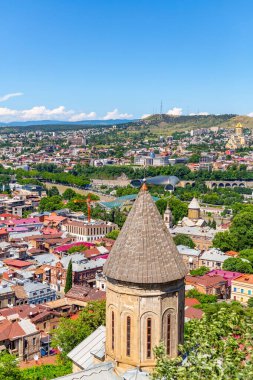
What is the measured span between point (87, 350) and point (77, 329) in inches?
321

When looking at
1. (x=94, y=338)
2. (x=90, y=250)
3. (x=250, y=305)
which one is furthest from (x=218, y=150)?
(x=94, y=338)

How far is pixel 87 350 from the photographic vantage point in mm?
16266

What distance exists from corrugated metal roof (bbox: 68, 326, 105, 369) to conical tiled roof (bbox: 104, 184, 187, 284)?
12.3 ft

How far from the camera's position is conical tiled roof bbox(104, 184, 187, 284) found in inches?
519

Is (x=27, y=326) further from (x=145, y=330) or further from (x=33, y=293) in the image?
(x=145, y=330)

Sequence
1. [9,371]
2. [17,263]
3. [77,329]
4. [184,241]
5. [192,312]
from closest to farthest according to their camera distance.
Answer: [9,371] < [77,329] < [192,312] < [17,263] < [184,241]

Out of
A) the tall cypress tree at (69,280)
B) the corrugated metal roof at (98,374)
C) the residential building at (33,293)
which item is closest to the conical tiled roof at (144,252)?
the corrugated metal roof at (98,374)

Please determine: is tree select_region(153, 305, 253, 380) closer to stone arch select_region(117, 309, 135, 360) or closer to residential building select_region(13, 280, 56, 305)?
stone arch select_region(117, 309, 135, 360)

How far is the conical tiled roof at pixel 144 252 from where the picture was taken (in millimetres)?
13172

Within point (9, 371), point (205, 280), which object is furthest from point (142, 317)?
point (205, 280)

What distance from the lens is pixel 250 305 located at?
3431cm

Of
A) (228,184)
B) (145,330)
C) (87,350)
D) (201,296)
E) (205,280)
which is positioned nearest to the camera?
(145,330)

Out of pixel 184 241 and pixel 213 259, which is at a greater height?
pixel 184 241

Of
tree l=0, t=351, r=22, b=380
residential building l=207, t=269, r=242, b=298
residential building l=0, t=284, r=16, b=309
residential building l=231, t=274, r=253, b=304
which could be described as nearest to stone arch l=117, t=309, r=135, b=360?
tree l=0, t=351, r=22, b=380
